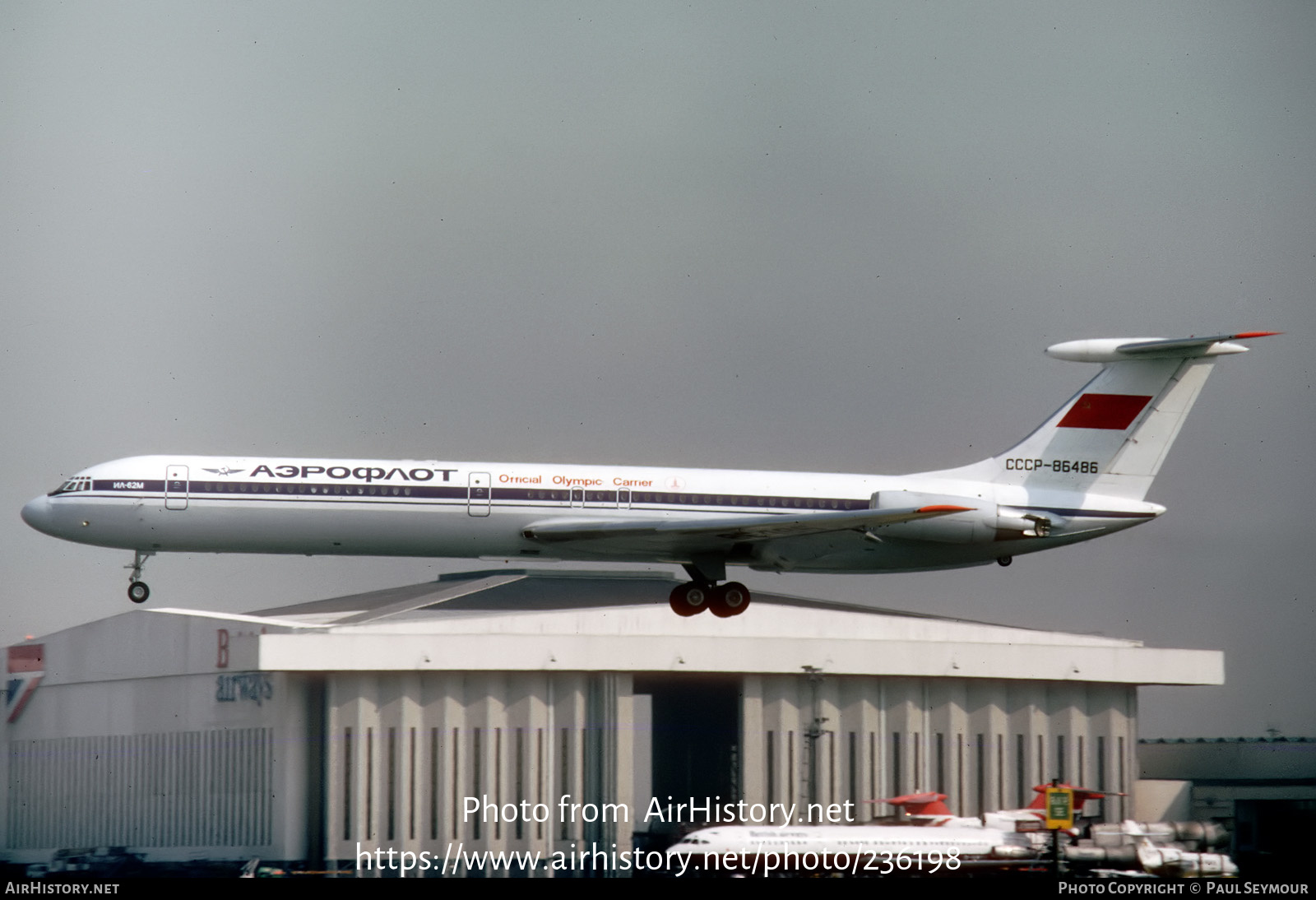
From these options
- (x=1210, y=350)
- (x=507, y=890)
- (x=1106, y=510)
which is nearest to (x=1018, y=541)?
(x=1106, y=510)

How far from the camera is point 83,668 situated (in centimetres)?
6481

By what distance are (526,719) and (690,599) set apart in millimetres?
14869

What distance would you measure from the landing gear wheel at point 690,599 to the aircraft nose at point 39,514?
15.9 meters

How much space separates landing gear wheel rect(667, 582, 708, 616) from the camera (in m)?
44.9

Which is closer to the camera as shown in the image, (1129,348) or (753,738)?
(1129,348)

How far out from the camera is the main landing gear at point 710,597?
44.8m

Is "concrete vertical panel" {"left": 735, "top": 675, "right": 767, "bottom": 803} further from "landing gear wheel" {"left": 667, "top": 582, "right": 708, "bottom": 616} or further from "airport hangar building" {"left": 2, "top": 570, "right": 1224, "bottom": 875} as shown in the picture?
"landing gear wheel" {"left": 667, "top": 582, "right": 708, "bottom": 616}

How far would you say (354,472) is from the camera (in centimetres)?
4228

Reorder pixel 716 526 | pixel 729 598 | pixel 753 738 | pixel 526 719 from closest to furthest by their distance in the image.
→ pixel 716 526 < pixel 729 598 < pixel 526 719 < pixel 753 738

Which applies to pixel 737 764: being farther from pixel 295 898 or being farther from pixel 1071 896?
pixel 295 898

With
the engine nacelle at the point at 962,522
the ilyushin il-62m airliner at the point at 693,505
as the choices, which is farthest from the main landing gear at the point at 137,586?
the engine nacelle at the point at 962,522

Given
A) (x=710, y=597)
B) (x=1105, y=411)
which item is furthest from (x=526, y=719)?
(x=1105, y=411)

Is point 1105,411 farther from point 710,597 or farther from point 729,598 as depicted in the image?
point 710,597

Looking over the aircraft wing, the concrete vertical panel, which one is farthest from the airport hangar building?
the aircraft wing
